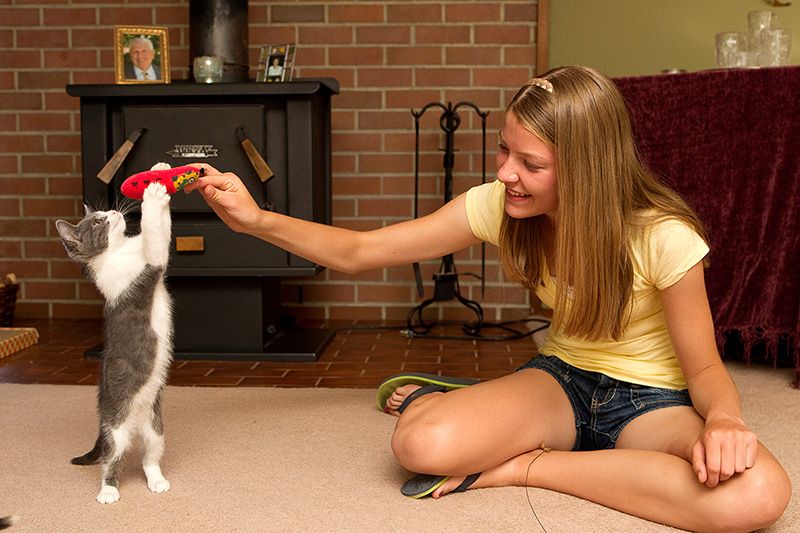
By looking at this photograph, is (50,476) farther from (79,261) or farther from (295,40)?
(295,40)

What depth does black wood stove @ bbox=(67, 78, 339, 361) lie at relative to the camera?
112 inches

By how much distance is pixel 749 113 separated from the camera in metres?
2.62

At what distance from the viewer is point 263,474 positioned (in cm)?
175

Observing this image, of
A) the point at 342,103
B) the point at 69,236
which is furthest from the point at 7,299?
the point at 69,236

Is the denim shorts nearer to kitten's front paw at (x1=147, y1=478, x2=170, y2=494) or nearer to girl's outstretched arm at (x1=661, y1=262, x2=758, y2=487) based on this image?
girl's outstretched arm at (x1=661, y1=262, x2=758, y2=487)

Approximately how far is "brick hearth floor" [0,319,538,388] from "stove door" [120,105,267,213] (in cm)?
57

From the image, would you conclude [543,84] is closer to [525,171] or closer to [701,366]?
[525,171]

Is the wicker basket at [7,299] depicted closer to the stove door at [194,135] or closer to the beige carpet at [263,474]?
the stove door at [194,135]

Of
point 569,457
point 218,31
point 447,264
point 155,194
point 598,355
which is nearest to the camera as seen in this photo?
point 155,194

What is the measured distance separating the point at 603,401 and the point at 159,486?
2.90ft

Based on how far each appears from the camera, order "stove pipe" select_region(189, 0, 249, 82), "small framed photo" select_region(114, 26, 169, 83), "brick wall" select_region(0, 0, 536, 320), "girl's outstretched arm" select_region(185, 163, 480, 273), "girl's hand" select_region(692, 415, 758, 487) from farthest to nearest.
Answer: "brick wall" select_region(0, 0, 536, 320)
"stove pipe" select_region(189, 0, 249, 82)
"small framed photo" select_region(114, 26, 169, 83)
"girl's outstretched arm" select_region(185, 163, 480, 273)
"girl's hand" select_region(692, 415, 758, 487)

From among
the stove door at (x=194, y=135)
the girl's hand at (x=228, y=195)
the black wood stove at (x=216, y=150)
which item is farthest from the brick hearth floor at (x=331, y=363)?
the girl's hand at (x=228, y=195)

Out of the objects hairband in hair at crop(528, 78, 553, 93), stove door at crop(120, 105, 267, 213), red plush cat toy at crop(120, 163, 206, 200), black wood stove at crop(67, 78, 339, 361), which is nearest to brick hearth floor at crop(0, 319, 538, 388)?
black wood stove at crop(67, 78, 339, 361)

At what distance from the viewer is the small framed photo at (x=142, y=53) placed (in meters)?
2.98
